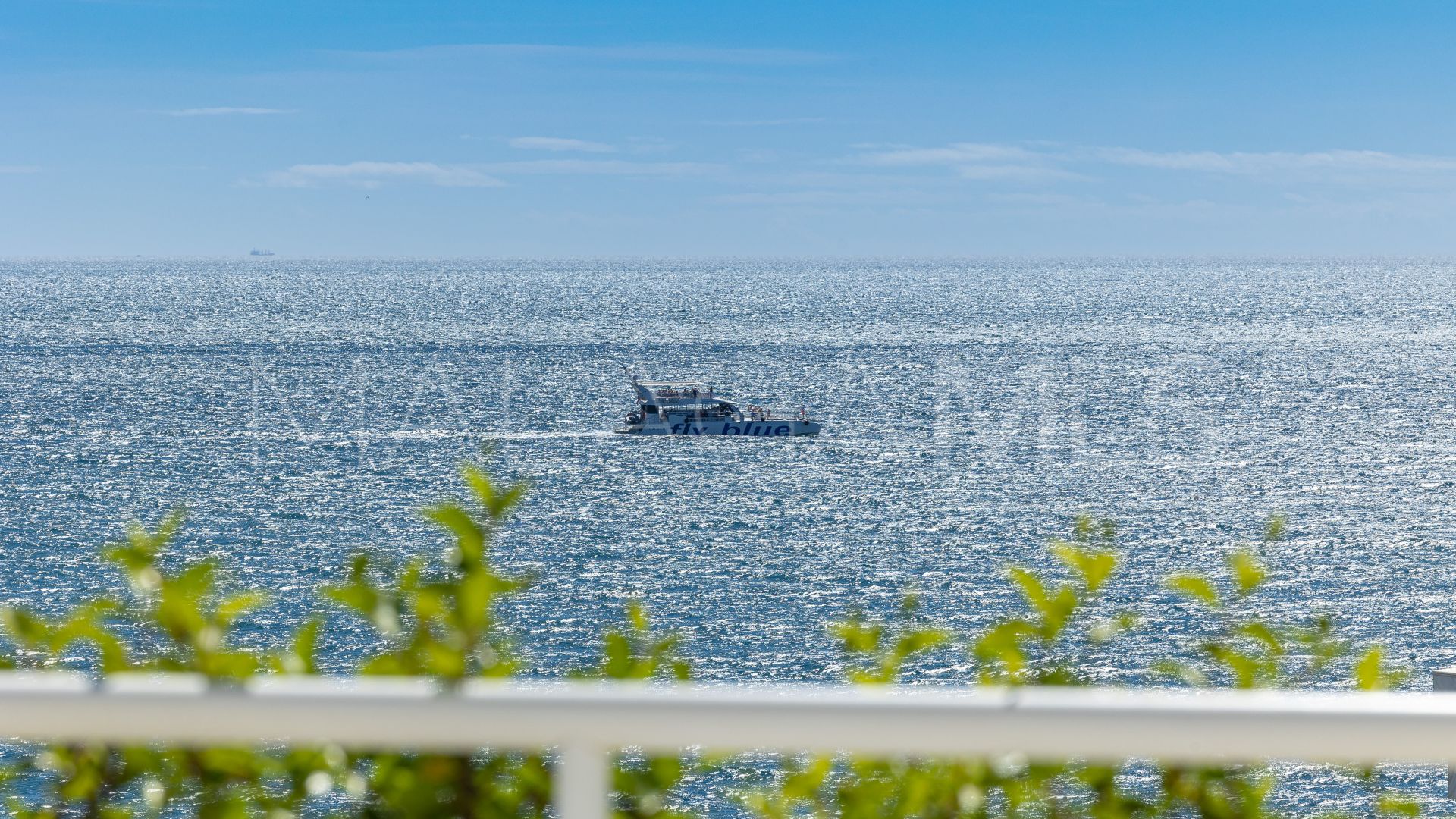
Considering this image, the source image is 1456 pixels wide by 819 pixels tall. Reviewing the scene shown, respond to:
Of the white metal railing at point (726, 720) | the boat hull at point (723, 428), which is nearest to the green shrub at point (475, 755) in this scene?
the white metal railing at point (726, 720)

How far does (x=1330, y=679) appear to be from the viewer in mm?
38000

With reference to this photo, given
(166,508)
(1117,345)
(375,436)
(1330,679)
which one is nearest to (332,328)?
(1117,345)

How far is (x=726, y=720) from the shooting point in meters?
1.65

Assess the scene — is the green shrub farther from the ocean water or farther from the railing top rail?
the ocean water

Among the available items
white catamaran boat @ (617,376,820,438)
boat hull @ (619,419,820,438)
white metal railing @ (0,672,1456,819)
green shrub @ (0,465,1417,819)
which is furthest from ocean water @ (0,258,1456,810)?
white metal railing @ (0,672,1456,819)

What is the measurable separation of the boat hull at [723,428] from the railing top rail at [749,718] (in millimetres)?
92148

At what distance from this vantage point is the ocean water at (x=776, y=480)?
52500mm

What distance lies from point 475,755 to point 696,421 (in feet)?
303

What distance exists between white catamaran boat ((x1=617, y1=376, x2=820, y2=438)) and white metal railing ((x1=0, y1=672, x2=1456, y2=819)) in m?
92.1

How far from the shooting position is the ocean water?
172 feet

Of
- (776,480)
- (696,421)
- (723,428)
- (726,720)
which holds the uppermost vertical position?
(726,720)

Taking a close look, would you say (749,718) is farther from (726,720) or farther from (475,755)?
(475,755)

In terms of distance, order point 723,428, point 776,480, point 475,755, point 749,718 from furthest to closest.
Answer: point 723,428 → point 776,480 → point 475,755 → point 749,718

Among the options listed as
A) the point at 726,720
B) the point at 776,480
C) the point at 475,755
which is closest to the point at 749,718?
the point at 726,720
